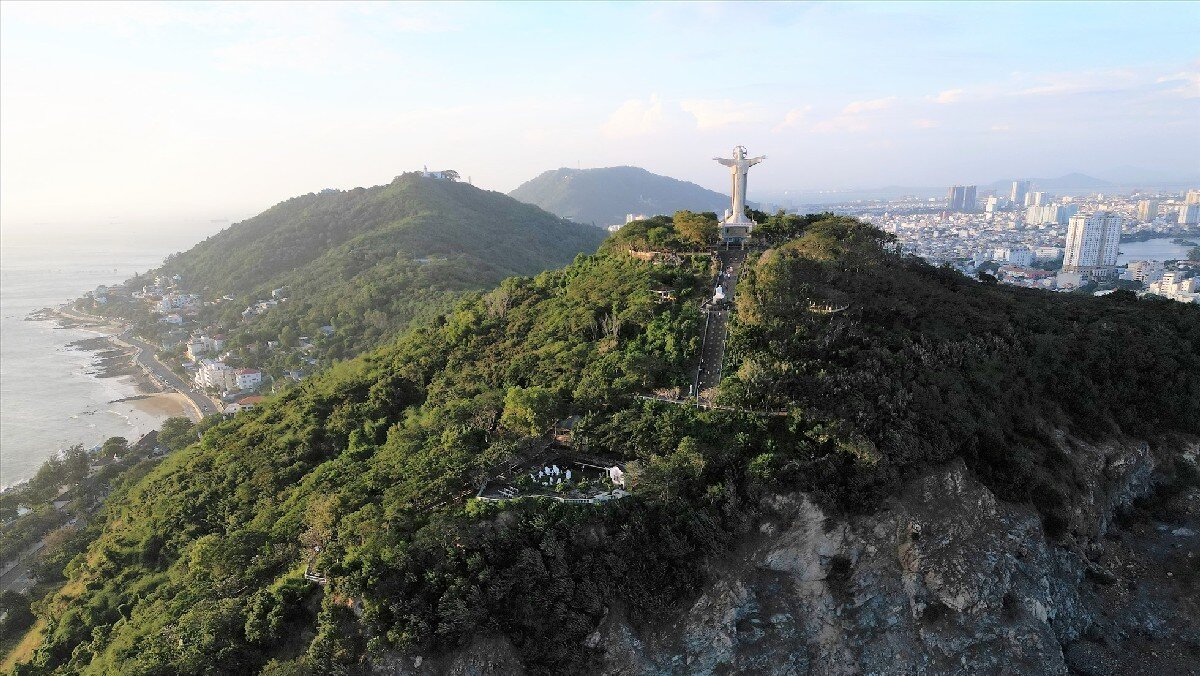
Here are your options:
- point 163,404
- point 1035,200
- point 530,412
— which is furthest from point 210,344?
point 1035,200

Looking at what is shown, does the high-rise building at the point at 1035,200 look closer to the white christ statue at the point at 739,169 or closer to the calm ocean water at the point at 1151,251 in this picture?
the calm ocean water at the point at 1151,251

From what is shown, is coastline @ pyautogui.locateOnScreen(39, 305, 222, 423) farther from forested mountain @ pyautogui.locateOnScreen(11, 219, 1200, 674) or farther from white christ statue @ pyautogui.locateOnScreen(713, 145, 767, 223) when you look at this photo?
white christ statue @ pyautogui.locateOnScreen(713, 145, 767, 223)

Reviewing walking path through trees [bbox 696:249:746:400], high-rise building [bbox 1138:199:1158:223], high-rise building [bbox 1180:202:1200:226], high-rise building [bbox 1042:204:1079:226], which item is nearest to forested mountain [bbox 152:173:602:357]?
walking path through trees [bbox 696:249:746:400]

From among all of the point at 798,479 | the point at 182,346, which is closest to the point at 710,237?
the point at 798,479

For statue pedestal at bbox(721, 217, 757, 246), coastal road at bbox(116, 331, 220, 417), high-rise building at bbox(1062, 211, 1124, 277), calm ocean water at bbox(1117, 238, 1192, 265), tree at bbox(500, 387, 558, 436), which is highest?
statue pedestal at bbox(721, 217, 757, 246)

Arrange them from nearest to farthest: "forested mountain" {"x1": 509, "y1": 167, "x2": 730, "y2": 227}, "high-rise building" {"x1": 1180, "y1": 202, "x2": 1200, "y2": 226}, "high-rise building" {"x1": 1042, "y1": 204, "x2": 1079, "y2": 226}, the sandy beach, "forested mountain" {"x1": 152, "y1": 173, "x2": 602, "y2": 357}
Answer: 1. the sandy beach
2. "forested mountain" {"x1": 152, "y1": 173, "x2": 602, "y2": 357}
3. "high-rise building" {"x1": 1180, "y1": 202, "x2": 1200, "y2": 226}
4. "high-rise building" {"x1": 1042, "y1": 204, "x2": 1079, "y2": 226}
5. "forested mountain" {"x1": 509, "y1": 167, "x2": 730, "y2": 227}

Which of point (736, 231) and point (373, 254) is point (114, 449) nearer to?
point (373, 254)

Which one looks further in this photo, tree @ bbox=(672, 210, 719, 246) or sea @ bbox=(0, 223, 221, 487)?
sea @ bbox=(0, 223, 221, 487)

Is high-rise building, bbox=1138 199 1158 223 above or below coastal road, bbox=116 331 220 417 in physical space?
above
